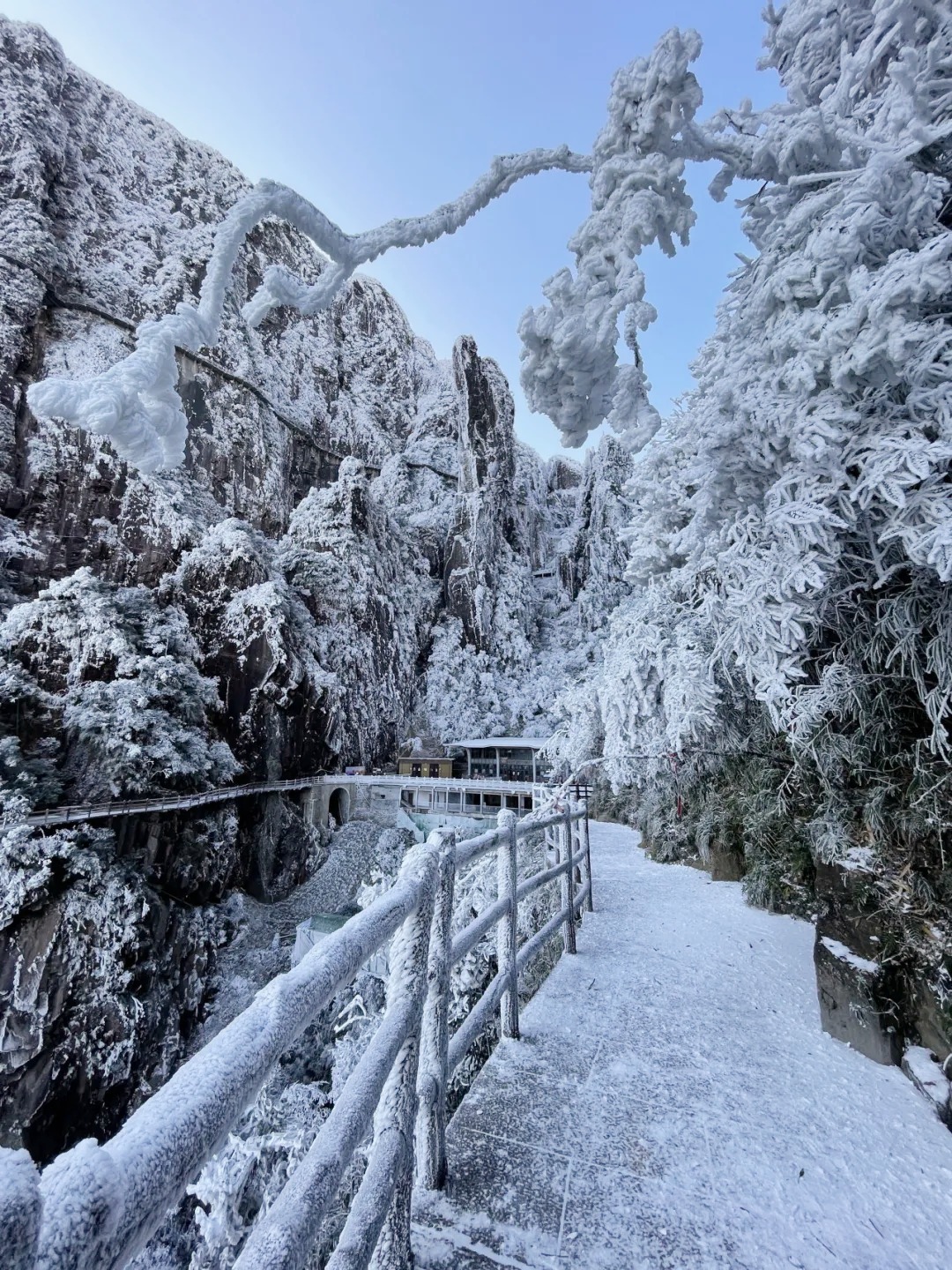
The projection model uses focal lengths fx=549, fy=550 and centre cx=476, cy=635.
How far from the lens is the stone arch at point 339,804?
2253 cm

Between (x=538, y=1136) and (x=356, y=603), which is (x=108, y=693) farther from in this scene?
(x=538, y=1136)

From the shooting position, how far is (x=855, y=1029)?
A: 2584mm

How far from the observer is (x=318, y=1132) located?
0.96 meters

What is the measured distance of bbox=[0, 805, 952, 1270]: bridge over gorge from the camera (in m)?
0.58

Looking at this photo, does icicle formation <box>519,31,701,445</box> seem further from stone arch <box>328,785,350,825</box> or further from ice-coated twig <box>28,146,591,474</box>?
stone arch <box>328,785,350,825</box>

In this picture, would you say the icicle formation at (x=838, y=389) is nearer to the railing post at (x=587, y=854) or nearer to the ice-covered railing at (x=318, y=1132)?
the ice-covered railing at (x=318, y=1132)

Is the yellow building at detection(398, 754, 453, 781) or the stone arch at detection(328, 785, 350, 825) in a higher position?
the yellow building at detection(398, 754, 453, 781)

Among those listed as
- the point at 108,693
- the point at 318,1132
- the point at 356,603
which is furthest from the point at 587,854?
the point at 356,603

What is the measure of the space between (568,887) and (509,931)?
1144mm

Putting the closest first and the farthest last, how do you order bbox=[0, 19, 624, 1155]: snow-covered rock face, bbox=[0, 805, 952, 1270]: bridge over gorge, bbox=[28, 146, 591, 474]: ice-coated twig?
bbox=[0, 805, 952, 1270]: bridge over gorge
bbox=[28, 146, 591, 474]: ice-coated twig
bbox=[0, 19, 624, 1155]: snow-covered rock face

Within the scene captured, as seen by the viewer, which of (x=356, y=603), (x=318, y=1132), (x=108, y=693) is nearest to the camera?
(x=318, y=1132)

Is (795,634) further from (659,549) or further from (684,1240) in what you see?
(684,1240)

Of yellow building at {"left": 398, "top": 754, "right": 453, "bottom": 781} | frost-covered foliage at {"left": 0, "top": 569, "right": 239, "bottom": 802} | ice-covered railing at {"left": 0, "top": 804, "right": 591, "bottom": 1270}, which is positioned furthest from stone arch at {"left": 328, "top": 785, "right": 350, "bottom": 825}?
ice-covered railing at {"left": 0, "top": 804, "right": 591, "bottom": 1270}

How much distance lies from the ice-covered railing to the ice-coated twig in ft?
4.43
